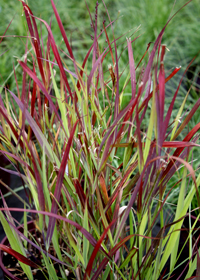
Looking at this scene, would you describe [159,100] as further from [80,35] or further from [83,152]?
[80,35]

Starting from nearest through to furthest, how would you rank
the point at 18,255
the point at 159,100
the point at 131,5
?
the point at 159,100
the point at 18,255
the point at 131,5

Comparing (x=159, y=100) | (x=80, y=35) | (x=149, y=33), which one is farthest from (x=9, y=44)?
(x=159, y=100)

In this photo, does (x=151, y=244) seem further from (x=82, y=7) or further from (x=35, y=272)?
(x=82, y=7)

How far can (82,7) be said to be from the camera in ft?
7.54

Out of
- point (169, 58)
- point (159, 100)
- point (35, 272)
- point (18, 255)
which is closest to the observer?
point (159, 100)

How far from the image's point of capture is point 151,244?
0.46 m

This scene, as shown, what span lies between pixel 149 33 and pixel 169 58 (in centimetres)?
23

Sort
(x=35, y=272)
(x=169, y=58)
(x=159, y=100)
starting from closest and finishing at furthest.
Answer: (x=159, y=100) < (x=35, y=272) < (x=169, y=58)

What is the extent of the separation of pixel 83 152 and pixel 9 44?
1451 millimetres

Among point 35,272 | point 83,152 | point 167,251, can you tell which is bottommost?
point 35,272

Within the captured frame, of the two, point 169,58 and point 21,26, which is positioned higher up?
point 21,26

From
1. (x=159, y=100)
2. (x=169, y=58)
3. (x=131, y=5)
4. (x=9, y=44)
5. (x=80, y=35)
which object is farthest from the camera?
(x=131, y=5)

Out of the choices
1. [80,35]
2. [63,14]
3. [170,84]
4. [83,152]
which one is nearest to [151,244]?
[83,152]

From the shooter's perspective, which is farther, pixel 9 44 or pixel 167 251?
pixel 9 44
